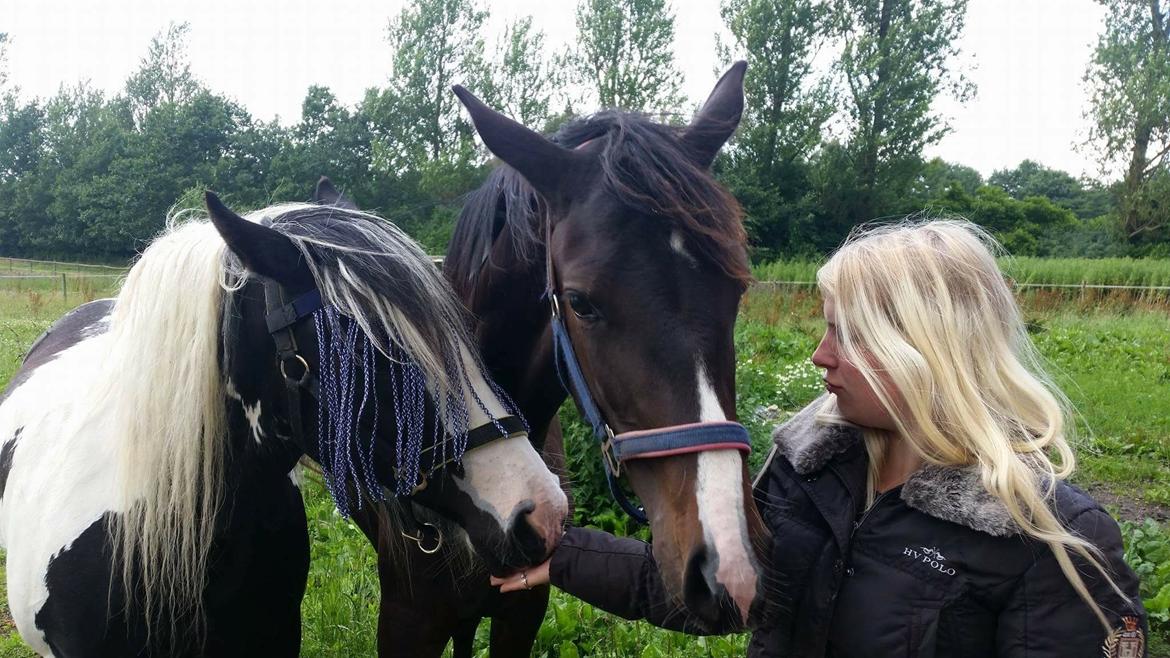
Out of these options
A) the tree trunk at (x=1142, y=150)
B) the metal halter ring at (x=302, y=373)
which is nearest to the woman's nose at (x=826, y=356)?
the metal halter ring at (x=302, y=373)

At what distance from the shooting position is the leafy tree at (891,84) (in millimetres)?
25219

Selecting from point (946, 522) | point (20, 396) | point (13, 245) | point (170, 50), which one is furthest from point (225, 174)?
point (946, 522)

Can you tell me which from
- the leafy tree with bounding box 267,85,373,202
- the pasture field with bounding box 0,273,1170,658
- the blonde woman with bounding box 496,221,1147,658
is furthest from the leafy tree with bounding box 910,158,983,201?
the blonde woman with bounding box 496,221,1147,658

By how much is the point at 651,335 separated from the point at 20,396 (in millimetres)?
2443

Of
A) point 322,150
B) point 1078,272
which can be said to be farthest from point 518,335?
point 322,150

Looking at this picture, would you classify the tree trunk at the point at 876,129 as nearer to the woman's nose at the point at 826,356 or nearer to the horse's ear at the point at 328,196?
the horse's ear at the point at 328,196

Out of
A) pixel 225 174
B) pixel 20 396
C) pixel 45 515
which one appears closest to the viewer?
pixel 45 515

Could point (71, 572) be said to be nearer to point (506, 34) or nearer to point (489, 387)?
point (489, 387)

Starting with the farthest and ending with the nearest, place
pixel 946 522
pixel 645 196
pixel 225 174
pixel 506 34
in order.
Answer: pixel 225 174, pixel 506 34, pixel 645 196, pixel 946 522

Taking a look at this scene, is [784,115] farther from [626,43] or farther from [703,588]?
[703,588]

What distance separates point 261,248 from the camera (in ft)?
5.25

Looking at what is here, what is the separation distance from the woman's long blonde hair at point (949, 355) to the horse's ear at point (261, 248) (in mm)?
1273

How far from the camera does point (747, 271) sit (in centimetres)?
165

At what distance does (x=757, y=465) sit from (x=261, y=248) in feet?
13.0
